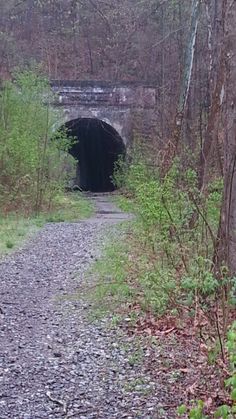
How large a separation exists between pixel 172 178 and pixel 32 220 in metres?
9.31

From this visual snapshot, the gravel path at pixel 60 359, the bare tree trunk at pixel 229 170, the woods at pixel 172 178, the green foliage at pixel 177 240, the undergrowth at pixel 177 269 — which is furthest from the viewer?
the bare tree trunk at pixel 229 170

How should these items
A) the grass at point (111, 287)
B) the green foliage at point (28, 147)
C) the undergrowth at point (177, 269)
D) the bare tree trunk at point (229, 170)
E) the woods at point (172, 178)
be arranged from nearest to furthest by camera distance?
the undergrowth at point (177, 269)
the woods at point (172, 178)
the bare tree trunk at point (229, 170)
the grass at point (111, 287)
the green foliage at point (28, 147)

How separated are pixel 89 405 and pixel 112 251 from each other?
6.05 meters

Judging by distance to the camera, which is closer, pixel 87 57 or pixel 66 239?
pixel 66 239

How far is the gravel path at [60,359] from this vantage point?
4387 millimetres

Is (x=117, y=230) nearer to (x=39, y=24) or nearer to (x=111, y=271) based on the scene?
(x=111, y=271)

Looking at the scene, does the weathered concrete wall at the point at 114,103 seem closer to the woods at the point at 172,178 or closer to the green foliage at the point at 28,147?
the woods at the point at 172,178

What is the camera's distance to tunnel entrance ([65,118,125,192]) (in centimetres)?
2975

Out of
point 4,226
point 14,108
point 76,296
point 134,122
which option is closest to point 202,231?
point 76,296

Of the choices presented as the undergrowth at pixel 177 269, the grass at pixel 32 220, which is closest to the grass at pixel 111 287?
the undergrowth at pixel 177 269

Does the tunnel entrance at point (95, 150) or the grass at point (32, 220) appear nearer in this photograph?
the grass at point (32, 220)

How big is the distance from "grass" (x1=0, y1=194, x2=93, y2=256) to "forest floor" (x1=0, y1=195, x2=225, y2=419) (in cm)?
418

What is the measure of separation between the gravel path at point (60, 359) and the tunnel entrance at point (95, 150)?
20.5 m

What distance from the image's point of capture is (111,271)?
8883 mm
